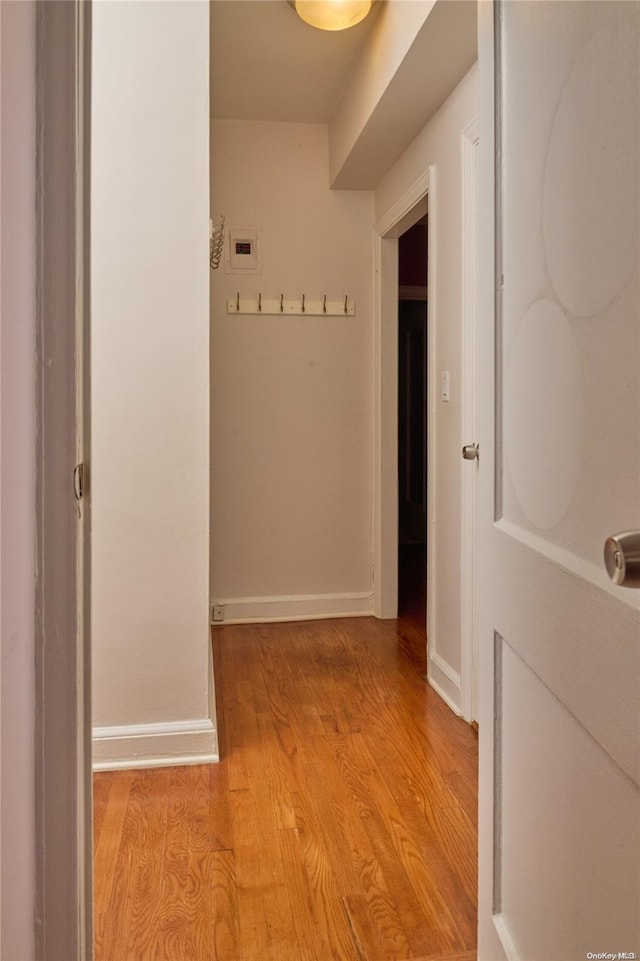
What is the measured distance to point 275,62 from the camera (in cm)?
316

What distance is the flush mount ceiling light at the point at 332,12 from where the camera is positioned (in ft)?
8.45

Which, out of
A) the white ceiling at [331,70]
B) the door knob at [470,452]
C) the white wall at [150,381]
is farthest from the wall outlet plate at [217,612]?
the white ceiling at [331,70]

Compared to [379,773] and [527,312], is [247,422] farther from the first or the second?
[527,312]

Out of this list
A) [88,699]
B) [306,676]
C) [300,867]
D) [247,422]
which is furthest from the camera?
[247,422]

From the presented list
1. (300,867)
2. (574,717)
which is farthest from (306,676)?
(574,717)

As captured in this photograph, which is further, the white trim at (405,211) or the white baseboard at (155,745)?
the white trim at (405,211)

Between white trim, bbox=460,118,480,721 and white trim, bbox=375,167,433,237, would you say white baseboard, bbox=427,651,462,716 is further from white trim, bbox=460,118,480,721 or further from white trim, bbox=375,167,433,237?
white trim, bbox=375,167,433,237

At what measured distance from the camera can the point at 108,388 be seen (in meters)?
2.19

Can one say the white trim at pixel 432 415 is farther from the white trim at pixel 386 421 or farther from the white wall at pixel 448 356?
the white trim at pixel 386 421

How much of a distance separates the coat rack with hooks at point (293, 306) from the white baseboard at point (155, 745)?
7.46 feet

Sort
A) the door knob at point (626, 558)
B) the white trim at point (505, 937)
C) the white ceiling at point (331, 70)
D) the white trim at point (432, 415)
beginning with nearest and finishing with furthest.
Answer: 1. the door knob at point (626, 558)
2. the white trim at point (505, 937)
3. the white ceiling at point (331, 70)
4. the white trim at point (432, 415)

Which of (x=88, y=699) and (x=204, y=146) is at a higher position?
(x=204, y=146)

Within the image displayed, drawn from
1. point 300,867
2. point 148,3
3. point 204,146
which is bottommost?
point 300,867

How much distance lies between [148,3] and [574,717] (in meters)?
2.31
